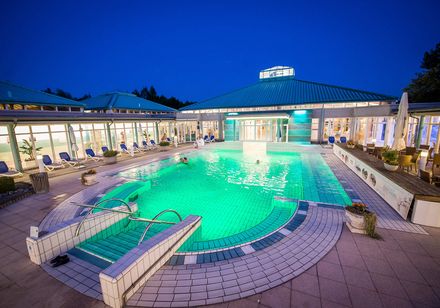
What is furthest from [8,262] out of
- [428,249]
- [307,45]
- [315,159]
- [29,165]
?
[307,45]

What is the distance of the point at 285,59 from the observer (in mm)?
110938

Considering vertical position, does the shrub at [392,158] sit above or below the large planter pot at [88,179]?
above

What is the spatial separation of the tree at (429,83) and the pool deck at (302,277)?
25381mm

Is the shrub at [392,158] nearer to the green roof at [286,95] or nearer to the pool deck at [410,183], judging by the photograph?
the pool deck at [410,183]

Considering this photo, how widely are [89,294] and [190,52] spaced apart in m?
146

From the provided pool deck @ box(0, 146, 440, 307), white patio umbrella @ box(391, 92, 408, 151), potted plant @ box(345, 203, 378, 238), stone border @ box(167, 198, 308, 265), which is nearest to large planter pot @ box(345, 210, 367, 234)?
potted plant @ box(345, 203, 378, 238)

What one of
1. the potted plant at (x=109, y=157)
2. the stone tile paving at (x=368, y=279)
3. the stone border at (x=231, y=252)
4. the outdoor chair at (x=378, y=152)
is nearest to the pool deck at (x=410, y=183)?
the stone tile paving at (x=368, y=279)

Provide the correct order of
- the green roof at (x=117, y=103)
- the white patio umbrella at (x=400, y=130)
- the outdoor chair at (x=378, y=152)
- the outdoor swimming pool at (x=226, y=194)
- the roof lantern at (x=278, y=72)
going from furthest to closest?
the roof lantern at (x=278, y=72) → the green roof at (x=117, y=103) → the outdoor chair at (x=378, y=152) → the white patio umbrella at (x=400, y=130) → the outdoor swimming pool at (x=226, y=194)

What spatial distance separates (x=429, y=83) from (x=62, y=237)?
106 ft

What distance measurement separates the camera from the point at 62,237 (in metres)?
4.00

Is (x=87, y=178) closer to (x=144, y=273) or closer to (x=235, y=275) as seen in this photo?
(x=144, y=273)

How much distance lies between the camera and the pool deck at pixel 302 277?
281 centimetres

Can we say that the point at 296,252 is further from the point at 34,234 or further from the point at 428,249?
the point at 34,234

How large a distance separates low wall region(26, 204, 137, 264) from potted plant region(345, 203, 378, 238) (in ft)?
18.9
